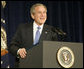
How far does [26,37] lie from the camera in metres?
2.60

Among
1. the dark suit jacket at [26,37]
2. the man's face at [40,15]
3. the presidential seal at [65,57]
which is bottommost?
the presidential seal at [65,57]

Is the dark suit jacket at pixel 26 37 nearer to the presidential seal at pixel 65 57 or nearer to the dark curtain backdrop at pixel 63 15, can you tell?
the presidential seal at pixel 65 57

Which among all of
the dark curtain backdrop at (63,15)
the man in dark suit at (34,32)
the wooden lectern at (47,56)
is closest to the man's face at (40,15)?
the man in dark suit at (34,32)

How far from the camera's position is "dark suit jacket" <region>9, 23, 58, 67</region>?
242 centimetres

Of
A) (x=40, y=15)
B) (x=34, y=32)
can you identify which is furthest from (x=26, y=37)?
(x=40, y=15)

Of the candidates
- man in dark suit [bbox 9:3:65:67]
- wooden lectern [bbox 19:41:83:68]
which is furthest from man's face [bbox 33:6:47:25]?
wooden lectern [bbox 19:41:83:68]

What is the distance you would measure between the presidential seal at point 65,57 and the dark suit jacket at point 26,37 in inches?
15.0

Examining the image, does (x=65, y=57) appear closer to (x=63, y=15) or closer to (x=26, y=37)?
(x=26, y=37)

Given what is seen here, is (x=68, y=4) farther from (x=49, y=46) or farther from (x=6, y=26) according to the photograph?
(x=49, y=46)

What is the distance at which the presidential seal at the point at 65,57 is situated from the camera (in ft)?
6.65

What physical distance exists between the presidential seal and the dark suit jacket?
15.0 inches

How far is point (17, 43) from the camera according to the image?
2660 mm

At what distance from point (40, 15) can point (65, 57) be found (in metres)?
0.75

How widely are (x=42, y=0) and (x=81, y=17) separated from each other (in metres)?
1.01
